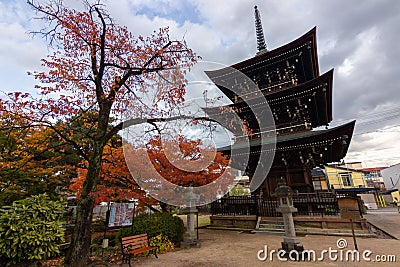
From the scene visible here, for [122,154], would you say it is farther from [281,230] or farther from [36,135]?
[281,230]

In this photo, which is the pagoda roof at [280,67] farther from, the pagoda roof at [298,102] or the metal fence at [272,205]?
the metal fence at [272,205]

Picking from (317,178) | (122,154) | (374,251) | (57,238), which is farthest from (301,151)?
(317,178)

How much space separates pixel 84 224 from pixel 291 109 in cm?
1301

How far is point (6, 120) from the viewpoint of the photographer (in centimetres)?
1096

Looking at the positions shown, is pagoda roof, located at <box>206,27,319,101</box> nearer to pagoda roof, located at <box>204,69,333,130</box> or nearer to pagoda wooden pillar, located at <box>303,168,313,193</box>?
pagoda roof, located at <box>204,69,333,130</box>

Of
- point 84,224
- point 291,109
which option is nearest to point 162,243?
point 84,224

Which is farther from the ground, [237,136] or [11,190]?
[237,136]

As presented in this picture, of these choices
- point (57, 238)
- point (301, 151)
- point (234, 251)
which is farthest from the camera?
point (301, 151)

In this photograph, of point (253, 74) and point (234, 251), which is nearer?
point (234, 251)

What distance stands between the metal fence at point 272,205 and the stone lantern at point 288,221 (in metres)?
4.39

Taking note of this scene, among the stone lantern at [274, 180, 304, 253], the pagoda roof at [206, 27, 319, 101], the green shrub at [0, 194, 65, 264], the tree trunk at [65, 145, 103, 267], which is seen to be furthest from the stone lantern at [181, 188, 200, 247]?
the pagoda roof at [206, 27, 319, 101]

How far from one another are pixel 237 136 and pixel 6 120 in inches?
536

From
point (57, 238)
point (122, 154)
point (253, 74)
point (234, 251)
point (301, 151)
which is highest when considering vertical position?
point (253, 74)

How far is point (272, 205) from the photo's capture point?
12172 mm
